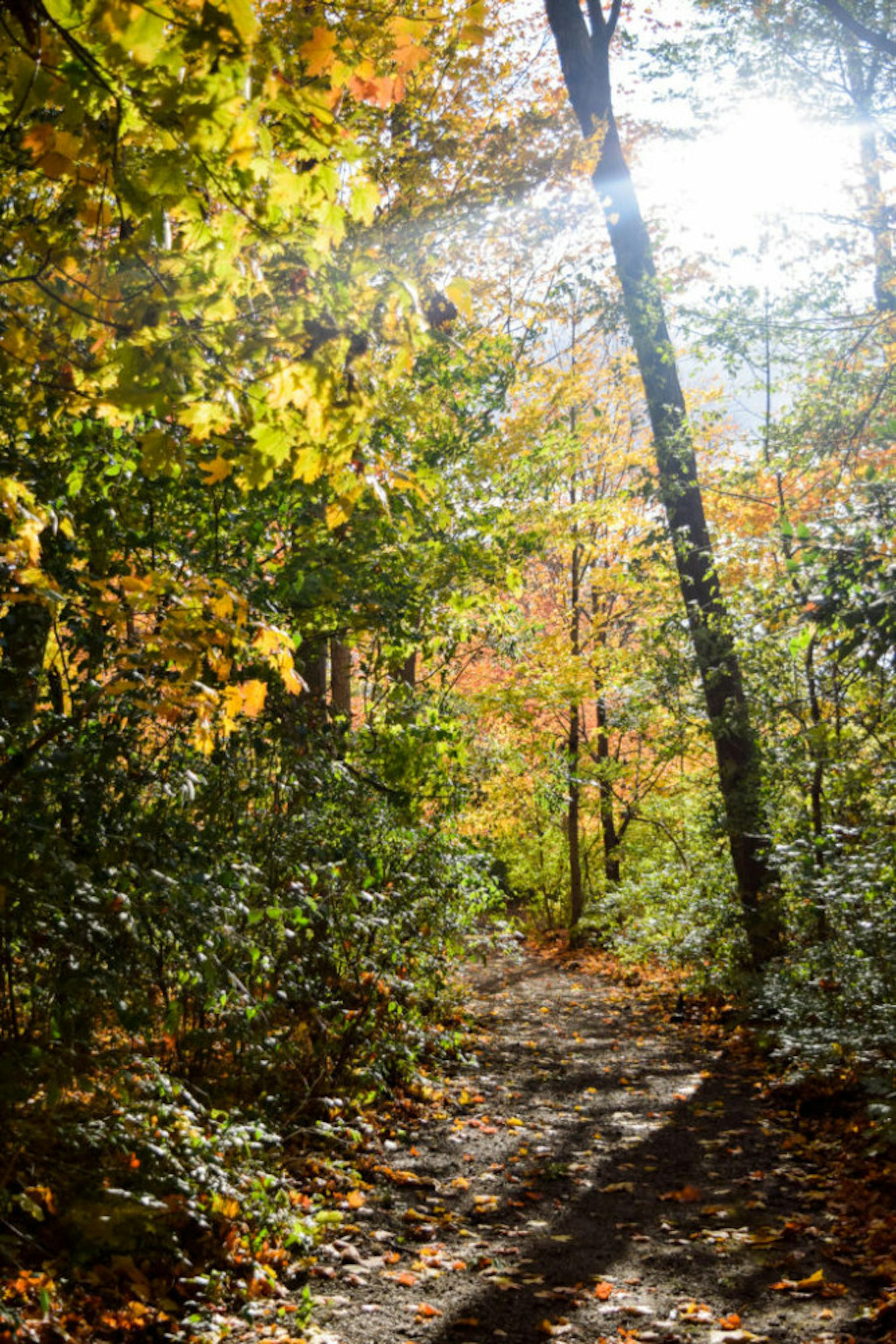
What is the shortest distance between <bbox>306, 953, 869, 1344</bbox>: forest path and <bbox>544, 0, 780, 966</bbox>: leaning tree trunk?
6.12 feet

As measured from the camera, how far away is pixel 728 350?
8633 millimetres

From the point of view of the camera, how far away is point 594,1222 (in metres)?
4.71

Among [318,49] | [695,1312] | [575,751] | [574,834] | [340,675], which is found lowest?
[695,1312]

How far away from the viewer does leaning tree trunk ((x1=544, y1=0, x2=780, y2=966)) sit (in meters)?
8.66

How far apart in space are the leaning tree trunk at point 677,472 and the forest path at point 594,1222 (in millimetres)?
1866

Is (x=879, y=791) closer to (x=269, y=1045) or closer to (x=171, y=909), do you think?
(x=269, y=1045)

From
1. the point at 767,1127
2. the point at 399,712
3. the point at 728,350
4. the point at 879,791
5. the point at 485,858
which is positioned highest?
the point at 728,350

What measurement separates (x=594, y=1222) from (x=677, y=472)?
23.1 feet

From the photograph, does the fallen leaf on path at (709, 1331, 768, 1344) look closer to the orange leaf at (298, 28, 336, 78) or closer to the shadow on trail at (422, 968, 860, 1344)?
the shadow on trail at (422, 968, 860, 1344)

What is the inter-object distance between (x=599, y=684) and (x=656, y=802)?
1994 millimetres

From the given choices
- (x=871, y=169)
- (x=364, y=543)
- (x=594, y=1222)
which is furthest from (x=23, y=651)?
(x=871, y=169)

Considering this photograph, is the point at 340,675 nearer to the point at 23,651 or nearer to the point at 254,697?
the point at 23,651

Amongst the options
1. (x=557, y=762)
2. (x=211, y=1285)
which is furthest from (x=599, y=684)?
(x=211, y=1285)

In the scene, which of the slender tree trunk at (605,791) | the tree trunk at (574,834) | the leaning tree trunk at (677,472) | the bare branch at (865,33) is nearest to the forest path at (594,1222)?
the leaning tree trunk at (677,472)
